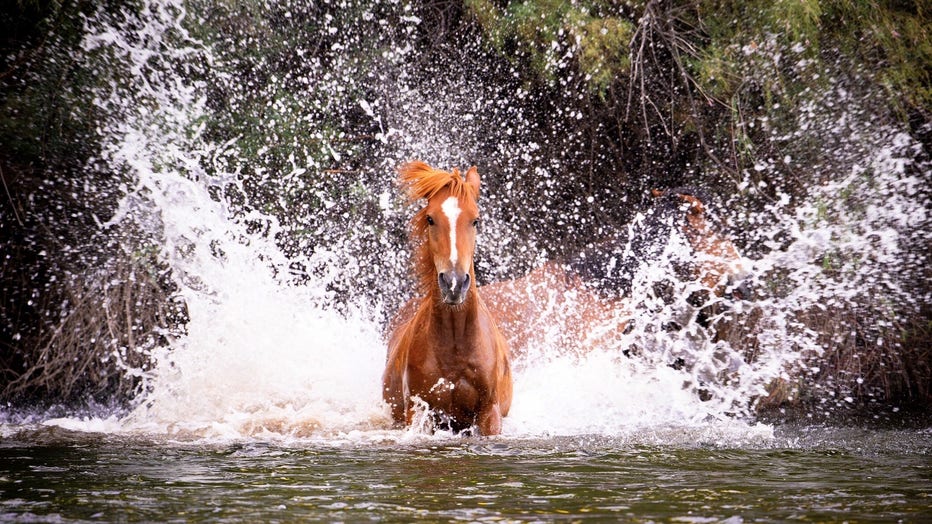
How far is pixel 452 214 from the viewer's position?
456cm

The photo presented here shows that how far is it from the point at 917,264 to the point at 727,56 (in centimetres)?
223

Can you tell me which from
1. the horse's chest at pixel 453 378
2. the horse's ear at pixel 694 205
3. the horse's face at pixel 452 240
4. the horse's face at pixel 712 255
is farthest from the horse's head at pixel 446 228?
the horse's ear at pixel 694 205

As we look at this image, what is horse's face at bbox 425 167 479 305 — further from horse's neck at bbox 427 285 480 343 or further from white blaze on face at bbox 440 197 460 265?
horse's neck at bbox 427 285 480 343

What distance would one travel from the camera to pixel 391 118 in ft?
27.7

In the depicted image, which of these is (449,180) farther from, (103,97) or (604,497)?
(103,97)

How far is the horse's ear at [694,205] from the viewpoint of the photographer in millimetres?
7266

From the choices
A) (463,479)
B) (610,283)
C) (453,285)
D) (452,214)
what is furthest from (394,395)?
(610,283)

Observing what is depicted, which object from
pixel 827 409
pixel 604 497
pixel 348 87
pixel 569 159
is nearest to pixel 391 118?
pixel 348 87

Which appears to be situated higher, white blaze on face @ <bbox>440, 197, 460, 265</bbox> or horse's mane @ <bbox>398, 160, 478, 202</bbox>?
horse's mane @ <bbox>398, 160, 478, 202</bbox>

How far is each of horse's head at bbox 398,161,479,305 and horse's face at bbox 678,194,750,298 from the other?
267 cm

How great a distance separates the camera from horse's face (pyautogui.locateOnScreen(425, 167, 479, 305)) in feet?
14.7

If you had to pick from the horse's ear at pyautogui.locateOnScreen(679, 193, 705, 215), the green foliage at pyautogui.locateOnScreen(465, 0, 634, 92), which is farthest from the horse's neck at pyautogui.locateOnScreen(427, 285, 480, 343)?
the green foliage at pyautogui.locateOnScreen(465, 0, 634, 92)

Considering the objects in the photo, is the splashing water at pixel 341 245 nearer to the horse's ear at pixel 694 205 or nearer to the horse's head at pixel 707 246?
the horse's head at pixel 707 246

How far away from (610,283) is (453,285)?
11.2ft
